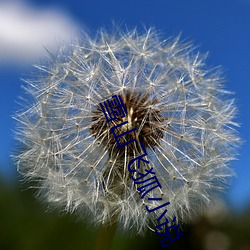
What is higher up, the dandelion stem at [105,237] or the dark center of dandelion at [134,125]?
the dark center of dandelion at [134,125]

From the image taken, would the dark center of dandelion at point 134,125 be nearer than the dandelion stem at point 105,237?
No

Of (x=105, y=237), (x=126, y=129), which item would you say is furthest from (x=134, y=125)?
(x=105, y=237)

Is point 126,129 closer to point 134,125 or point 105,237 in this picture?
point 134,125

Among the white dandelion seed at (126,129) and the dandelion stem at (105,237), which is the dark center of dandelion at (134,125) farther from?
the dandelion stem at (105,237)

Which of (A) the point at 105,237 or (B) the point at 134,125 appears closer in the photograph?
(A) the point at 105,237

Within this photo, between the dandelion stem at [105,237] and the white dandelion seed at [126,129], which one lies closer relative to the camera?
the dandelion stem at [105,237]

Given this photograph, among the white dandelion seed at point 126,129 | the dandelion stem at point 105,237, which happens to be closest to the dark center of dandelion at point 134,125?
the white dandelion seed at point 126,129
